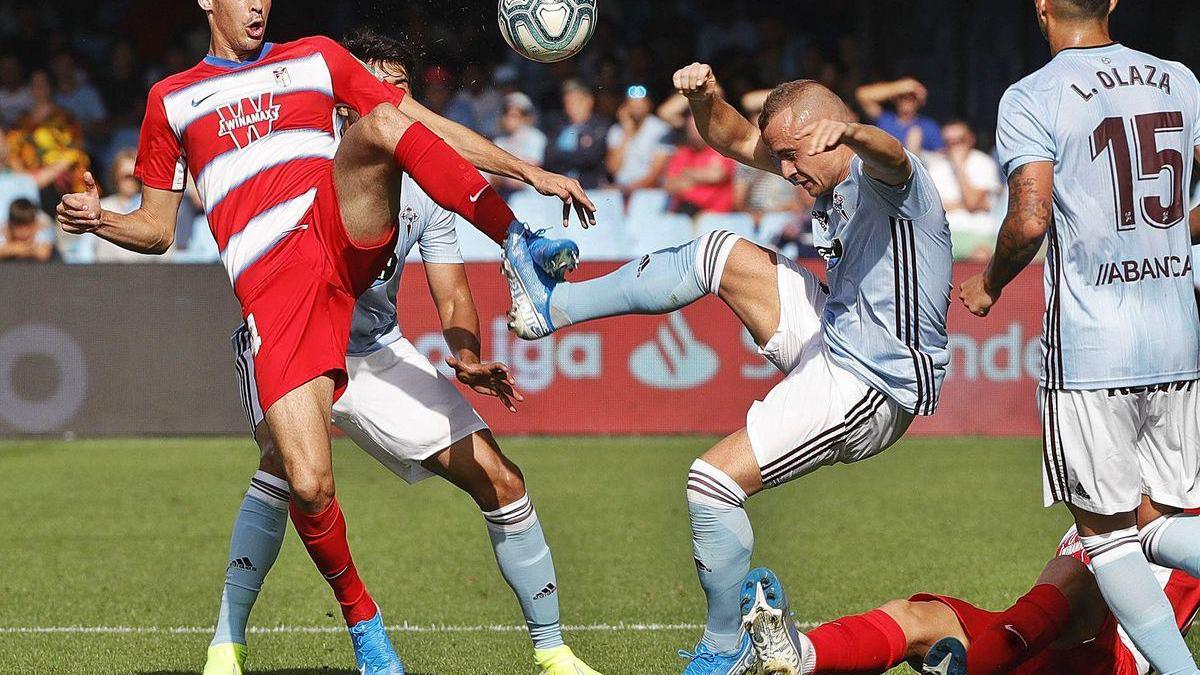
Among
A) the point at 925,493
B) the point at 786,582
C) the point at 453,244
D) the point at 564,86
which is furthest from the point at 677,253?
the point at 564,86

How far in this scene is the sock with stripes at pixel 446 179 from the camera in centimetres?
473

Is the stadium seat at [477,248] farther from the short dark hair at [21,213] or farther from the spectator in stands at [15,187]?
the spectator in stands at [15,187]

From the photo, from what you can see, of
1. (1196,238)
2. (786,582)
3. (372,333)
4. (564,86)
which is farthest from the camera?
(564,86)

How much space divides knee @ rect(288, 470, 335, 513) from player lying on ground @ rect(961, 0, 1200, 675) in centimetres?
212

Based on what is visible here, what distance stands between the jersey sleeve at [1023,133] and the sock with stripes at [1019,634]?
1.37 metres

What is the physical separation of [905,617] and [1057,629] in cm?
47

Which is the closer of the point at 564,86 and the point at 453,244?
the point at 453,244

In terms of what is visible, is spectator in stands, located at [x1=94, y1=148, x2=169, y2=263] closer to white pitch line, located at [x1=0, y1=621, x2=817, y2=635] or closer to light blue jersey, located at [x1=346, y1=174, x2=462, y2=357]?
white pitch line, located at [x1=0, y1=621, x2=817, y2=635]

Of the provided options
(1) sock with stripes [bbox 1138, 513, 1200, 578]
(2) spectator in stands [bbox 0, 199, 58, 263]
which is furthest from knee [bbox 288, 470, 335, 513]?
(2) spectator in stands [bbox 0, 199, 58, 263]

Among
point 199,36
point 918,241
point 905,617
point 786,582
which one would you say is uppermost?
point 918,241

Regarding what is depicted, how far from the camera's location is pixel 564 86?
15.9 meters

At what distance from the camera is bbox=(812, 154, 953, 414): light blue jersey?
190 inches

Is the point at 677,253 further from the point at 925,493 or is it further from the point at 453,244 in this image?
the point at 925,493

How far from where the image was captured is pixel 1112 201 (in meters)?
4.43
